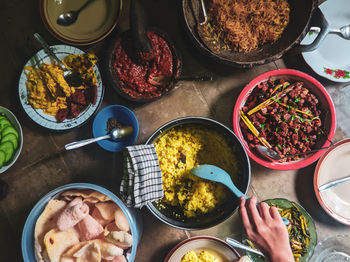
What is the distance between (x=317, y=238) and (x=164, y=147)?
3.73 ft

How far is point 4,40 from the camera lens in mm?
1994

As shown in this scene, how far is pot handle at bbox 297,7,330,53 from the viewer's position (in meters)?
1.70

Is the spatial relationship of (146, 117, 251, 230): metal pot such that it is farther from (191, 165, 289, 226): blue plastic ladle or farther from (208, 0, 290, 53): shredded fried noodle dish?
(208, 0, 290, 53): shredded fried noodle dish

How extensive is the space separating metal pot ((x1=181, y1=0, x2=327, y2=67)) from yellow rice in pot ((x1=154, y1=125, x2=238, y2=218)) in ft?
1.49

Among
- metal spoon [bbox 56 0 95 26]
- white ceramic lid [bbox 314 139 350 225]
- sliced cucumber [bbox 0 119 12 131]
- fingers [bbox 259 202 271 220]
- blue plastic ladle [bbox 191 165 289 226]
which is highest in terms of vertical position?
metal spoon [bbox 56 0 95 26]

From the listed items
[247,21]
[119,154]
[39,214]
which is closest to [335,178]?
[247,21]

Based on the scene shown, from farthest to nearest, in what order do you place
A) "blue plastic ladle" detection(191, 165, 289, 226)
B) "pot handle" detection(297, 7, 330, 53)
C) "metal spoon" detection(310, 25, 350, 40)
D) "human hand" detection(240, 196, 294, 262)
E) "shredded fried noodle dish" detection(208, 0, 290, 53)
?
1. "metal spoon" detection(310, 25, 350, 40)
2. "shredded fried noodle dish" detection(208, 0, 290, 53)
3. "pot handle" detection(297, 7, 330, 53)
4. "blue plastic ladle" detection(191, 165, 289, 226)
5. "human hand" detection(240, 196, 294, 262)

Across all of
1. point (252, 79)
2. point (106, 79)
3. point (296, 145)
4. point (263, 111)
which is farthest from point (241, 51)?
point (106, 79)

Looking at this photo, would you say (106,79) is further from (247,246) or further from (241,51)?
(247,246)

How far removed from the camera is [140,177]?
152 cm

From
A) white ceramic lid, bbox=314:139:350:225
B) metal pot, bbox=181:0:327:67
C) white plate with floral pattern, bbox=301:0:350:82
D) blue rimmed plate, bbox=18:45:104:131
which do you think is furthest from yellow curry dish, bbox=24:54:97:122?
white ceramic lid, bbox=314:139:350:225

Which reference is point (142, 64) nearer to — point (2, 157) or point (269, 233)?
point (2, 157)

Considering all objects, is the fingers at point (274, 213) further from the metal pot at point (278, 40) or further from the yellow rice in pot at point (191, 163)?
the metal pot at point (278, 40)

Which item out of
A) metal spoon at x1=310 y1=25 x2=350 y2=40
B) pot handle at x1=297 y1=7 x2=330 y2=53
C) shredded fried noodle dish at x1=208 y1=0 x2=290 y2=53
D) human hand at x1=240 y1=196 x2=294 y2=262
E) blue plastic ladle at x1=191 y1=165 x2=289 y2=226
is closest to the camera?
human hand at x1=240 y1=196 x2=294 y2=262
